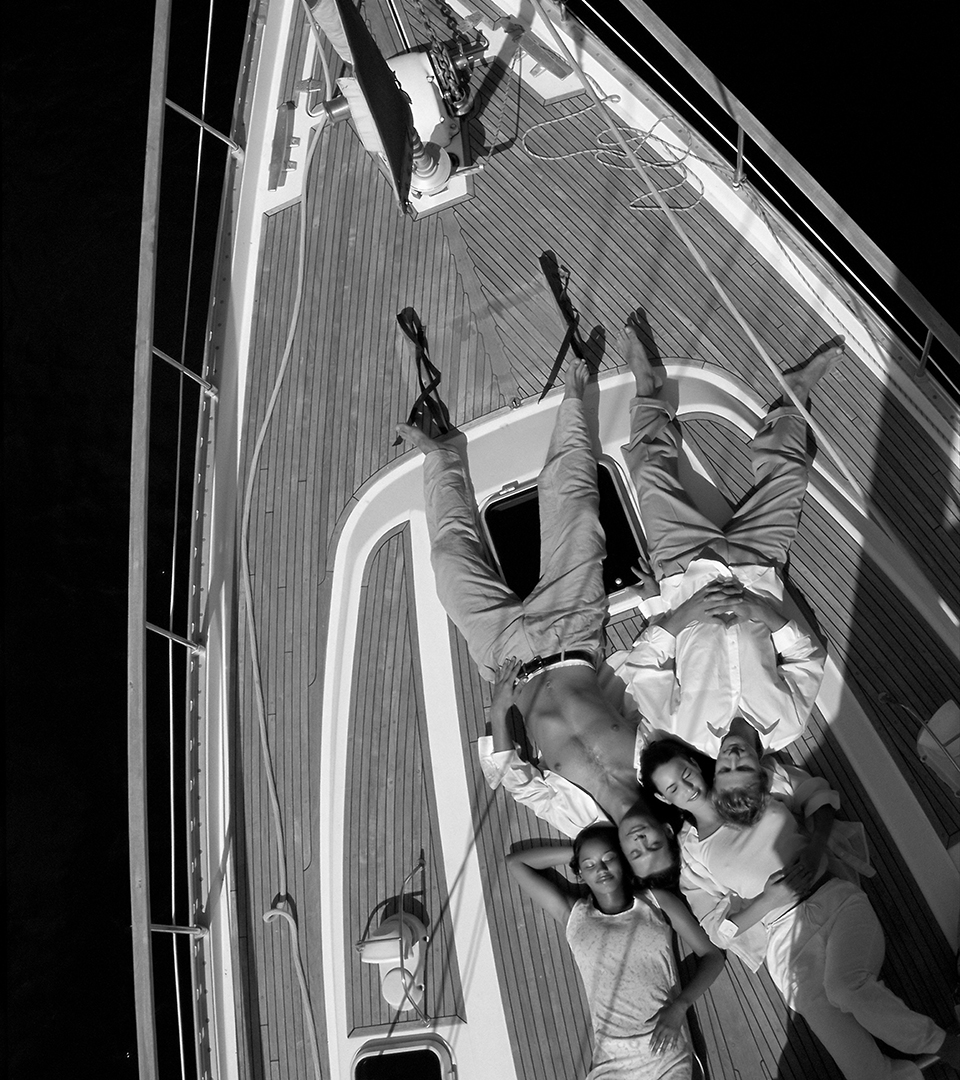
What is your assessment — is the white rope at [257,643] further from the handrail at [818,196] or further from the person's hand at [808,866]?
the person's hand at [808,866]

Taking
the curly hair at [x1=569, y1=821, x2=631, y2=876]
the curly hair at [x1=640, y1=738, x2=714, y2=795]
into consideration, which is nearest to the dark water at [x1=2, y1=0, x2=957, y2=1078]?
the curly hair at [x1=640, y1=738, x2=714, y2=795]

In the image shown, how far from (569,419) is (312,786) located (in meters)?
1.97

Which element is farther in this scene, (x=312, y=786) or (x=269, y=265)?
(x=269, y=265)

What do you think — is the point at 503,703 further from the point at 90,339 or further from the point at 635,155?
the point at 90,339

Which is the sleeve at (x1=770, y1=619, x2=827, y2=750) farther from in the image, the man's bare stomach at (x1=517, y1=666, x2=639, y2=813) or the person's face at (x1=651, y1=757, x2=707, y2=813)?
the man's bare stomach at (x1=517, y1=666, x2=639, y2=813)

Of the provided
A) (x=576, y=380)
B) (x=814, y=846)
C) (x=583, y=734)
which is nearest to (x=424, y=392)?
(x=576, y=380)

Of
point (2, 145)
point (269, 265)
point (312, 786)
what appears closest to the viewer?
point (312, 786)

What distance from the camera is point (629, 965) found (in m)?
3.49

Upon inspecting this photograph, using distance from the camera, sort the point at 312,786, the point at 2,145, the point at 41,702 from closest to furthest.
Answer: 1. the point at 312,786
2. the point at 41,702
3. the point at 2,145

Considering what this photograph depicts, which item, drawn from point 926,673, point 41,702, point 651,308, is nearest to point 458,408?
point 651,308

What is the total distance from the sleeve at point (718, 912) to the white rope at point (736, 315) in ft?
5.27

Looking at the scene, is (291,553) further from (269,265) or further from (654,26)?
(654,26)

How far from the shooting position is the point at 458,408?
4.29 metres

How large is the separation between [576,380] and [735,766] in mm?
1773
